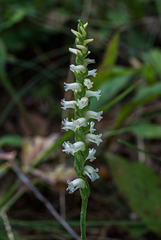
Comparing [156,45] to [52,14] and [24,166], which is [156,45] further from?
[24,166]

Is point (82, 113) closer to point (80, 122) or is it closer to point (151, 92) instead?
point (80, 122)

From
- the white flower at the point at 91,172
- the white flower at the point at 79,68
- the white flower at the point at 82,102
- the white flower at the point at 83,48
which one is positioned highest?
the white flower at the point at 83,48

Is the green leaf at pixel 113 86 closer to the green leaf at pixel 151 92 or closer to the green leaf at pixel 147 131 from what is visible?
the green leaf at pixel 151 92

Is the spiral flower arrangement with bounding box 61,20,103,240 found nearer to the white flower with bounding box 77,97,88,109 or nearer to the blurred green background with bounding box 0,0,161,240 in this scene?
the white flower with bounding box 77,97,88,109

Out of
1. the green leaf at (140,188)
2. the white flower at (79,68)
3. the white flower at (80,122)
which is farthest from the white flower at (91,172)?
the green leaf at (140,188)

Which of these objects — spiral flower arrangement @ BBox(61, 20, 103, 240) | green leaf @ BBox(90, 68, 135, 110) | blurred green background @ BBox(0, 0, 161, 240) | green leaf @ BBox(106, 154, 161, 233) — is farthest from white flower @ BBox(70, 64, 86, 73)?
green leaf @ BBox(90, 68, 135, 110)

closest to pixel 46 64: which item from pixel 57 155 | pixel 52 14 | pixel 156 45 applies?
pixel 52 14

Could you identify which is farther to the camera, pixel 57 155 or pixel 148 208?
pixel 57 155

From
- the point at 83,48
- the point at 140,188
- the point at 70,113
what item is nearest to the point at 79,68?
the point at 83,48
